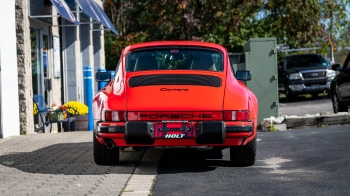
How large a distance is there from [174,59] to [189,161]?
1.31 m

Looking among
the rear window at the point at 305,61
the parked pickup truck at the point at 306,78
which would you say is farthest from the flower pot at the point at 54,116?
the rear window at the point at 305,61

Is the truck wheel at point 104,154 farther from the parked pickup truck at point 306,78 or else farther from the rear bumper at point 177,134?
the parked pickup truck at point 306,78

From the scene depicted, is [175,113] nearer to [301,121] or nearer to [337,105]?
[301,121]

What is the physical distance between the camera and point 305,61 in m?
34.8

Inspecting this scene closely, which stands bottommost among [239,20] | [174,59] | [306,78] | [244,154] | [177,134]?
[244,154]

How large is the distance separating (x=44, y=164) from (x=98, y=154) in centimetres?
82

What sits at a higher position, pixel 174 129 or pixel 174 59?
pixel 174 59

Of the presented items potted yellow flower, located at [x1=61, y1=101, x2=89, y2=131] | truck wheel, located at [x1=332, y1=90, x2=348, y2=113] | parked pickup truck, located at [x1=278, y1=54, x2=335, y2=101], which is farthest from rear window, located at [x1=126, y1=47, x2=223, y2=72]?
parked pickup truck, located at [x1=278, y1=54, x2=335, y2=101]

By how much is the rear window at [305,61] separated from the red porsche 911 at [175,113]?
23.8 meters

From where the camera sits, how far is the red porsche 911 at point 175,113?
9688 millimetres

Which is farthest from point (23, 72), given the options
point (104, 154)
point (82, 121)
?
point (104, 154)

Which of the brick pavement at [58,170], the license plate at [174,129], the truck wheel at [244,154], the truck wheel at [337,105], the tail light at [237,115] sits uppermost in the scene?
the tail light at [237,115]

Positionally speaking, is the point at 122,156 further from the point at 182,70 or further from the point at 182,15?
the point at 182,15

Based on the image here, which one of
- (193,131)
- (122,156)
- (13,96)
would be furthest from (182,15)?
(193,131)
